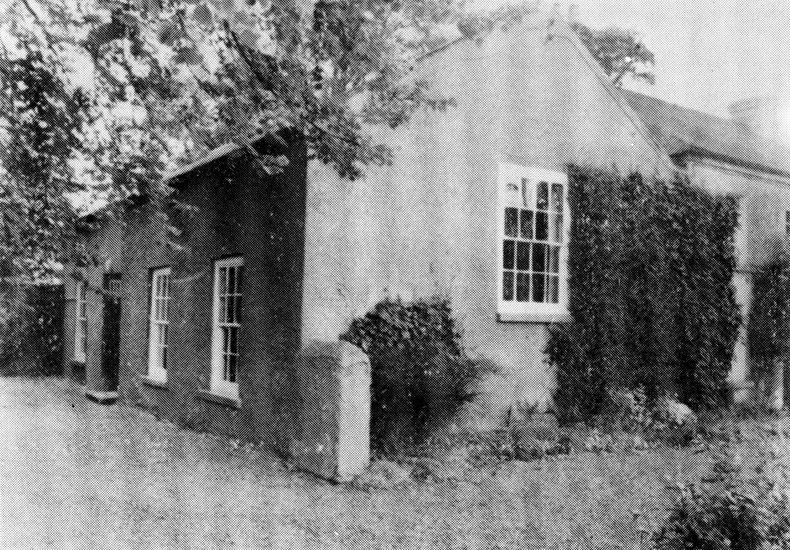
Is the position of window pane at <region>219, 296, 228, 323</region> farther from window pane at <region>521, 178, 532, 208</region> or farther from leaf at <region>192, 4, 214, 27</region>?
leaf at <region>192, 4, 214, 27</region>

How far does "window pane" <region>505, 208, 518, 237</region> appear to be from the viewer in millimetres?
10609

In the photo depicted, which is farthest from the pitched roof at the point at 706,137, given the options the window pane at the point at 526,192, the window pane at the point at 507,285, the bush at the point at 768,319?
the window pane at the point at 507,285

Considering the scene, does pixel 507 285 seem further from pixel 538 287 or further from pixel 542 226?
pixel 542 226

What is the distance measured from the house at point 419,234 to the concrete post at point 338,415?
850 mm

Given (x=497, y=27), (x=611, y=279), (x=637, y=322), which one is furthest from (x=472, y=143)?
(x=637, y=322)

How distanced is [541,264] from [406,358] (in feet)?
11.9

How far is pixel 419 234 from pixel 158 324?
6.42m

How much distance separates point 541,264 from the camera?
11.0 metres

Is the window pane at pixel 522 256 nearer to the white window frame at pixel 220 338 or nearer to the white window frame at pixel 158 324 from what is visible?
the white window frame at pixel 220 338

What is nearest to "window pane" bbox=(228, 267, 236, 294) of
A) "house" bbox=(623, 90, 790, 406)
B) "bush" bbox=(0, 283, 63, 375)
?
"house" bbox=(623, 90, 790, 406)

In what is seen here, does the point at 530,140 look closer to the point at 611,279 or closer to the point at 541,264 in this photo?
the point at 541,264

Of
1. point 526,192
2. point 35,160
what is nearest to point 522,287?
point 526,192

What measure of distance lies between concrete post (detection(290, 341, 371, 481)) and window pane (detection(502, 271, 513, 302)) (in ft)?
12.0

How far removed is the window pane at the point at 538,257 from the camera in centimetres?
1093
